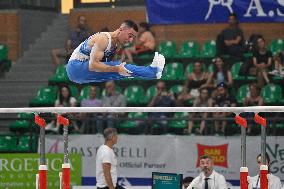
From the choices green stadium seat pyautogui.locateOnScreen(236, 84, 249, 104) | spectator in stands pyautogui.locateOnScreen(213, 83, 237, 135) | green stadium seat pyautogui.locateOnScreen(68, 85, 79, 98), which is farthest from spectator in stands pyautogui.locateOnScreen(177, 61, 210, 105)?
green stadium seat pyautogui.locateOnScreen(68, 85, 79, 98)

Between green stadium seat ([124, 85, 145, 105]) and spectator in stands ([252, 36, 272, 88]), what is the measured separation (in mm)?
2217

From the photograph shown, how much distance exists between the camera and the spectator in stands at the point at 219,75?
637 inches

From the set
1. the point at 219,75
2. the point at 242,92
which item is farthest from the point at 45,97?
the point at 242,92

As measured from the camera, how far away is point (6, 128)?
718 inches

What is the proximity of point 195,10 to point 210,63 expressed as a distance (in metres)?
2.90

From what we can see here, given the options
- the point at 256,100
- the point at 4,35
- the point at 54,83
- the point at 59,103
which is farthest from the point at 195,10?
the point at 4,35

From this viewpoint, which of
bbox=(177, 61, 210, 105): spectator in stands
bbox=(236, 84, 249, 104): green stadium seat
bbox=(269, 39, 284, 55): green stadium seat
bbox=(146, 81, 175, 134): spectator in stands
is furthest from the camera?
bbox=(269, 39, 284, 55): green stadium seat

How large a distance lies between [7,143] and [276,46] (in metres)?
5.64

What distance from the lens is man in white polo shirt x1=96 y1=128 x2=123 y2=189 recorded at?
41.5 feet

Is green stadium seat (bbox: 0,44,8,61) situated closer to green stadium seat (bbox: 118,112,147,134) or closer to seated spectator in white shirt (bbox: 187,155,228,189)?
green stadium seat (bbox: 118,112,147,134)

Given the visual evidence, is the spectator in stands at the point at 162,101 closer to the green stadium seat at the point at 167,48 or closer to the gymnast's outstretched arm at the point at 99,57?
the green stadium seat at the point at 167,48

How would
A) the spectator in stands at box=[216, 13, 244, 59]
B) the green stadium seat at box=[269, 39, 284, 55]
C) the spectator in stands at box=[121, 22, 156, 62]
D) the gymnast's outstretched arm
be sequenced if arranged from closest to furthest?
the gymnast's outstretched arm, the spectator in stands at box=[216, 13, 244, 59], the spectator in stands at box=[121, 22, 156, 62], the green stadium seat at box=[269, 39, 284, 55]

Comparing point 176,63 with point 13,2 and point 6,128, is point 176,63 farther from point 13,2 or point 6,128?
point 13,2

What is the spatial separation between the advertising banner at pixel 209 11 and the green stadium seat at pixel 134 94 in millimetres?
2354
